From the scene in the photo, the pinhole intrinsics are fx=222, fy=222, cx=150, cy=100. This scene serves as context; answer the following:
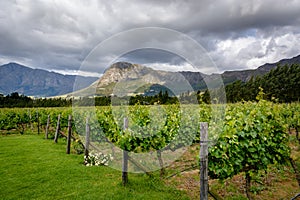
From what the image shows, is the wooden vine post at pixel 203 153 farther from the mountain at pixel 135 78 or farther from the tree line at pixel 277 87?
the tree line at pixel 277 87

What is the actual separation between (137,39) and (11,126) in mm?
17131

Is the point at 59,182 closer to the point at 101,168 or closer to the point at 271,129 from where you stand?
the point at 101,168

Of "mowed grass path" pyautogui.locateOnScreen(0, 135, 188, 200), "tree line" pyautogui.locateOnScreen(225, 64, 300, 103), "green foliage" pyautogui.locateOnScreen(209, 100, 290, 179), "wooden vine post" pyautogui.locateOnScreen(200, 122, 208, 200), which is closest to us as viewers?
"wooden vine post" pyautogui.locateOnScreen(200, 122, 208, 200)

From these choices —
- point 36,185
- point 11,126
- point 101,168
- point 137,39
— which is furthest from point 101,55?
point 11,126

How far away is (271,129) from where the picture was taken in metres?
5.33

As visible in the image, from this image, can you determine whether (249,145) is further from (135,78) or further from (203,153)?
(135,78)

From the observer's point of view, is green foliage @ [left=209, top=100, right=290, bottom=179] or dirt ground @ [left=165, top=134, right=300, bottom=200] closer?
green foliage @ [left=209, top=100, right=290, bottom=179]

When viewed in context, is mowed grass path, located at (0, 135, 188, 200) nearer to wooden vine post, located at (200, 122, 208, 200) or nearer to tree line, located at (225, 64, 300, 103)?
wooden vine post, located at (200, 122, 208, 200)

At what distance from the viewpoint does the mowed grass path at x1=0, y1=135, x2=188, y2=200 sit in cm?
584

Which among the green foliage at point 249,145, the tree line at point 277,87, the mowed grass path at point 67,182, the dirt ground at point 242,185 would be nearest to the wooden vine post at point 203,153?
the green foliage at point 249,145

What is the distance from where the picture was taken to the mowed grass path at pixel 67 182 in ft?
19.2

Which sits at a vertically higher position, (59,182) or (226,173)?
(226,173)

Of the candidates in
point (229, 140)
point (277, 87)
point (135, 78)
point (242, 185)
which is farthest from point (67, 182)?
point (277, 87)

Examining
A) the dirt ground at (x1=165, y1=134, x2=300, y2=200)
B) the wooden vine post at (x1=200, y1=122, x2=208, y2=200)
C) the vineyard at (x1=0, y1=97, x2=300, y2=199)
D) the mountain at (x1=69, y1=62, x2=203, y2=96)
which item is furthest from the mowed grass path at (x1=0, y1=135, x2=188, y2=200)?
the mountain at (x1=69, y1=62, x2=203, y2=96)
